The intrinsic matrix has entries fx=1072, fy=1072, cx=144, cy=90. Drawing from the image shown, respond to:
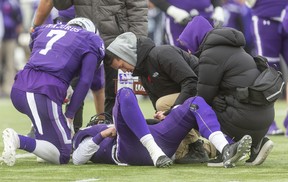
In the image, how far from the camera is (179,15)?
37.1 feet

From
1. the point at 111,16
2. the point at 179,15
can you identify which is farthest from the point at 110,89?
the point at 179,15

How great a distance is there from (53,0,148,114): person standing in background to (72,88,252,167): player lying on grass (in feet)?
6.42

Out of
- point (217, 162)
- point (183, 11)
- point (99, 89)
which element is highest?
point (183, 11)

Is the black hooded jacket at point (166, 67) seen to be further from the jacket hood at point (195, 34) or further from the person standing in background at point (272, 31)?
the person standing in background at point (272, 31)

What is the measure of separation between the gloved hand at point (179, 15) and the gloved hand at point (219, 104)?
2.85 metres

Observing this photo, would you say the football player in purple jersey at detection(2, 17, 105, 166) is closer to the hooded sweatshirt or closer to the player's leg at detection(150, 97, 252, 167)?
the hooded sweatshirt

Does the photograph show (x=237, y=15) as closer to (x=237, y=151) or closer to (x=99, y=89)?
(x=99, y=89)

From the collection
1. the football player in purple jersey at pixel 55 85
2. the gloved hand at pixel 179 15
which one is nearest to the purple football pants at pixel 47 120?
the football player in purple jersey at pixel 55 85

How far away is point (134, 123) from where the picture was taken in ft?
26.6

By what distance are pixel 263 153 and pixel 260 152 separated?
4 cm

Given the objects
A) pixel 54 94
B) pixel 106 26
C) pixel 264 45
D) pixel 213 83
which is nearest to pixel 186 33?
pixel 213 83

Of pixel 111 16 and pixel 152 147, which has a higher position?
pixel 111 16

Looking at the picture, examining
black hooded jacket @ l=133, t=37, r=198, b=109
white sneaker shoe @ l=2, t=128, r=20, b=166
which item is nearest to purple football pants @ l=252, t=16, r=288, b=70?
black hooded jacket @ l=133, t=37, r=198, b=109

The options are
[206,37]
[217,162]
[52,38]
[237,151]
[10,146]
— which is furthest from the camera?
[52,38]
